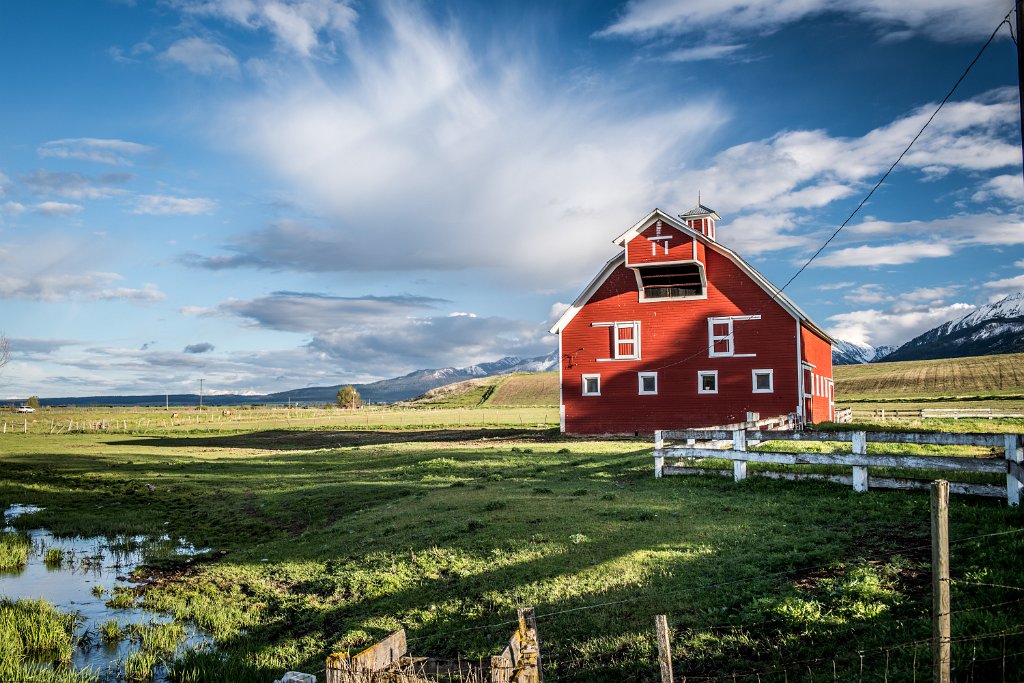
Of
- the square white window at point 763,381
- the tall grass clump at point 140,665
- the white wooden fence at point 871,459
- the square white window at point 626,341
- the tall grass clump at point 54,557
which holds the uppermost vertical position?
the square white window at point 626,341

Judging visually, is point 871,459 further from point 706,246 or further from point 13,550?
point 706,246

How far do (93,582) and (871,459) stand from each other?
18.3m

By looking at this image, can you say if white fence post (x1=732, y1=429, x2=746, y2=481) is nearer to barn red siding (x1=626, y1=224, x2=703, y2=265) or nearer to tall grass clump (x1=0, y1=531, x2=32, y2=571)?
tall grass clump (x1=0, y1=531, x2=32, y2=571)

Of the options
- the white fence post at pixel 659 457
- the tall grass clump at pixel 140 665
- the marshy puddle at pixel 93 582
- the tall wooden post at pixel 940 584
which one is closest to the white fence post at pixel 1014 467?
the tall wooden post at pixel 940 584

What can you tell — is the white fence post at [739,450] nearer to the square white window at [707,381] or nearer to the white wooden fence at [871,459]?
the white wooden fence at [871,459]

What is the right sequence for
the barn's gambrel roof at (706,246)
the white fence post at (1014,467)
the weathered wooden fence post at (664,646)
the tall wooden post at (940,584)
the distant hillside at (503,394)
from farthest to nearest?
the distant hillside at (503,394)
the barn's gambrel roof at (706,246)
the white fence post at (1014,467)
the tall wooden post at (940,584)
the weathered wooden fence post at (664,646)

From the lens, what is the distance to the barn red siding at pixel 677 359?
40.9 meters

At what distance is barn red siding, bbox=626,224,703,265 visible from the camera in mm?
41500

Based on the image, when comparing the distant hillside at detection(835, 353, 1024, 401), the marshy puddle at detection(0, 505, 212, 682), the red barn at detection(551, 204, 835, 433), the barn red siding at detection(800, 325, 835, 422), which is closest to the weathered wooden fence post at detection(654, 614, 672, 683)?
the marshy puddle at detection(0, 505, 212, 682)

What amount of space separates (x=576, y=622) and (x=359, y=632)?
137 inches

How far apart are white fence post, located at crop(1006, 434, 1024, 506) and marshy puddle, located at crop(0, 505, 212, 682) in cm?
1480

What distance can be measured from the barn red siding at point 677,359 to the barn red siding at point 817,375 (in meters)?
2.21

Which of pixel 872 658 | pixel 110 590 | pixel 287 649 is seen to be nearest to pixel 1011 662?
pixel 872 658

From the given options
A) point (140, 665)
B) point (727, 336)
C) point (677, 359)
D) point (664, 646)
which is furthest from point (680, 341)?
point (664, 646)
